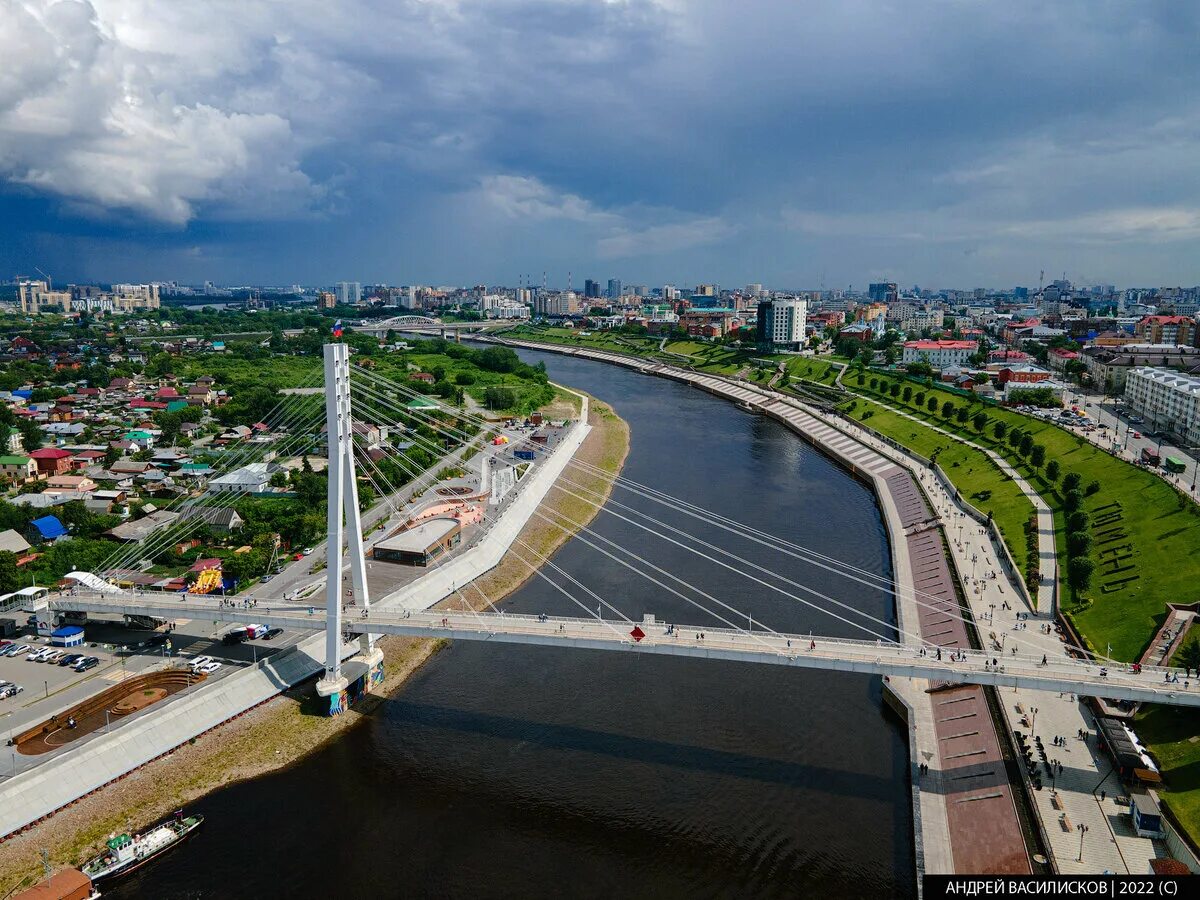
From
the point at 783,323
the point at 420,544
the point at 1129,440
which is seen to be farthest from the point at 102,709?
the point at 783,323

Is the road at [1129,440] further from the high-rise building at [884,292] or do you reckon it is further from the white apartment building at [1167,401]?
the high-rise building at [884,292]

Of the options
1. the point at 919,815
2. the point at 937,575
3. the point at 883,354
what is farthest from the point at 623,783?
the point at 883,354

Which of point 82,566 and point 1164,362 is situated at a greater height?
point 1164,362

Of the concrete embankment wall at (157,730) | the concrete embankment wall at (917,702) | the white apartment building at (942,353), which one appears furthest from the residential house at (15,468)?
the white apartment building at (942,353)

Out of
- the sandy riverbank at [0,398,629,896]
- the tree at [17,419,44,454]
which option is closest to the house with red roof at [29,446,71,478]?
the tree at [17,419,44,454]

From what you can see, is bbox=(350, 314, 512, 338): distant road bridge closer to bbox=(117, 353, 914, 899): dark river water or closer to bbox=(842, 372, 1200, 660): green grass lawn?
bbox=(842, 372, 1200, 660): green grass lawn

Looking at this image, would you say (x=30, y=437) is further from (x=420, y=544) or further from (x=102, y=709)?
(x=102, y=709)

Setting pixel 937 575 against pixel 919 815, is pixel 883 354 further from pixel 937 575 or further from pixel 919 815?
pixel 919 815

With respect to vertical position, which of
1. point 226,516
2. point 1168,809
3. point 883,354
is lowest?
point 1168,809
